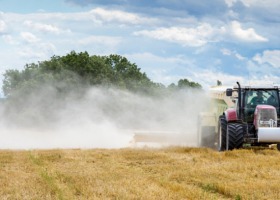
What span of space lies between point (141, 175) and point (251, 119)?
25.6ft

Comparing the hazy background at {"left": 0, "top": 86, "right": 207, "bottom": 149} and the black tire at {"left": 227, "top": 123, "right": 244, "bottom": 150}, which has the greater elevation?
the hazy background at {"left": 0, "top": 86, "right": 207, "bottom": 149}

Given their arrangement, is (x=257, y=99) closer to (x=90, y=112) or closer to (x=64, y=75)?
(x=90, y=112)

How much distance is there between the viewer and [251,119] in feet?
66.9

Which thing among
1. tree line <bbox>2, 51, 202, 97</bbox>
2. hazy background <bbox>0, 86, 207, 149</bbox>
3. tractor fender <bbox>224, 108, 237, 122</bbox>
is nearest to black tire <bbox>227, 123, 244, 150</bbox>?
tractor fender <bbox>224, 108, 237, 122</bbox>

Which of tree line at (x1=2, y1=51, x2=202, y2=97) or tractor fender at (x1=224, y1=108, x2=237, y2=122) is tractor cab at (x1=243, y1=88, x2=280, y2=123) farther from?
tree line at (x1=2, y1=51, x2=202, y2=97)

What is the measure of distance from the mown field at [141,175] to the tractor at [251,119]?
65 cm

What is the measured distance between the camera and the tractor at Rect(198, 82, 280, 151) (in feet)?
63.4

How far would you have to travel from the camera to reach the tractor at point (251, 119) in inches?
761

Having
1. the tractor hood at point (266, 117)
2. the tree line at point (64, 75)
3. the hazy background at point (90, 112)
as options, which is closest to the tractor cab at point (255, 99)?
the tractor hood at point (266, 117)

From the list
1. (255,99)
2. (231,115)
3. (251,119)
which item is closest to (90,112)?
(231,115)

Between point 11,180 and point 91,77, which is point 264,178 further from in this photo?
point 91,77

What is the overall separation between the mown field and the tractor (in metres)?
0.65

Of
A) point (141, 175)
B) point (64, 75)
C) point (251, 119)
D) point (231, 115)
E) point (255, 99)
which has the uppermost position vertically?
point (64, 75)

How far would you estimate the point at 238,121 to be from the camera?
20.3 metres
